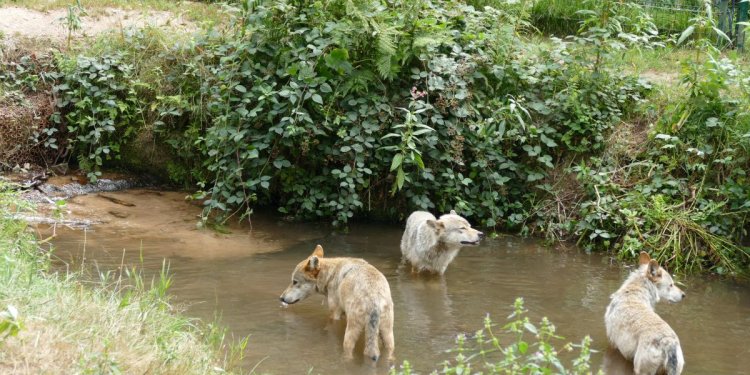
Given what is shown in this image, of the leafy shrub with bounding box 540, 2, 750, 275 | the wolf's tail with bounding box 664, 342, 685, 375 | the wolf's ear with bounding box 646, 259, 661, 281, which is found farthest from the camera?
the leafy shrub with bounding box 540, 2, 750, 275

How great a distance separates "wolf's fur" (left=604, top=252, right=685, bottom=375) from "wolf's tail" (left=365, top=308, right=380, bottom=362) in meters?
2.37

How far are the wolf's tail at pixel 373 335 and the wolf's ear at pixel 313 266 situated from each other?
53.8 inches

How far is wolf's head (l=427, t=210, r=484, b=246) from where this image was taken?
34.7 ft

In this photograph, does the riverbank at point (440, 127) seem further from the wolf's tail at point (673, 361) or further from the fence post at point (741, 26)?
the wolf's tail at point (673, 361)

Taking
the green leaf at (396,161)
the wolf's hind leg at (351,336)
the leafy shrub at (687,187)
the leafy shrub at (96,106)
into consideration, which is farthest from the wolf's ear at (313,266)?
the leafy shrub at (96,106)

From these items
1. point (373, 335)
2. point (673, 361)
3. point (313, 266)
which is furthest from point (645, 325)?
point (313, 266)

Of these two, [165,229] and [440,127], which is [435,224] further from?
[165,229]

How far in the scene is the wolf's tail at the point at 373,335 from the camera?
7.81 m

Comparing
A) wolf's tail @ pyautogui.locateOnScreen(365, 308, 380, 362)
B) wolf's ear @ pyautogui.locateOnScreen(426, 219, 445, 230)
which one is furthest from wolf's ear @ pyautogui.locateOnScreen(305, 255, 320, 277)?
wolf's ear @ pyautogui.locateOnScreen(426, 219, 445, 230)

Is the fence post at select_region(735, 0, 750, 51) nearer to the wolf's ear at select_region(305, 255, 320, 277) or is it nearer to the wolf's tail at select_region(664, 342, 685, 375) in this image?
the wolf's tail at select_region(664, 342, 685, 375)

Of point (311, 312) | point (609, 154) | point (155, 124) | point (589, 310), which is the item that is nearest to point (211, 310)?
point (311, 312)

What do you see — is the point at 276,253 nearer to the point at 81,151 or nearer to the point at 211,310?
the point at 211,310

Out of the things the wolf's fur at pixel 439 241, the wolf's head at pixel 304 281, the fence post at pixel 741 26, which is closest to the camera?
the wolf's head at pixel 304 281

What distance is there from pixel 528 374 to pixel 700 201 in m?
7.11
